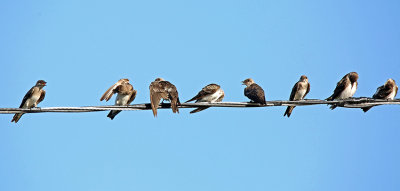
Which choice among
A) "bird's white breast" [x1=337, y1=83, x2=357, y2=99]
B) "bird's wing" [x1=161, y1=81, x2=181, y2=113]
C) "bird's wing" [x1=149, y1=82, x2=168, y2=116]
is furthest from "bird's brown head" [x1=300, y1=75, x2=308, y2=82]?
"bird's wing" [x1=149, y1=82, x2=168, y2=116]

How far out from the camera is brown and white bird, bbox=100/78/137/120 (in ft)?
45.3

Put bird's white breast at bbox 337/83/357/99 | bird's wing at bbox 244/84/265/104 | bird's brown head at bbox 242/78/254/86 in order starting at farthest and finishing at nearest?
bird's brown head at bbox 242/78/254/86 < bird's white breast at bbox 337/83/357/99 < bird's wing at bbox 244/84/265/104

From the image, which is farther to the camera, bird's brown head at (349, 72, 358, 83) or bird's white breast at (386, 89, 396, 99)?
bird's white breast at (386, 89, 396, 99)

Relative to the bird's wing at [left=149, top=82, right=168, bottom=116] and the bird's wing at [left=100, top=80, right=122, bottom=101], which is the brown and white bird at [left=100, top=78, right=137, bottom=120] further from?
the bird's wing at [left=149, top=82, right=168, bottom=116]

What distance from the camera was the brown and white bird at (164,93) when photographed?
1234 centimetres

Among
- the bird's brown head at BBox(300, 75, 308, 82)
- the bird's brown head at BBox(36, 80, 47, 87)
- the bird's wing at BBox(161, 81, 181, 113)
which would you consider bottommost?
the bird's wing at BBox(161, 81, 181, 113)

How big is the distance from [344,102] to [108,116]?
16.6 ft

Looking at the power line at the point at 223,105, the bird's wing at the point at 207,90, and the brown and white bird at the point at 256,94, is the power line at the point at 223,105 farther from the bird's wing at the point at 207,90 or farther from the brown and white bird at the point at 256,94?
the bird's wing at the point at 207,90

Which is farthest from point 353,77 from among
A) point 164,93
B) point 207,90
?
Result: point 164,93

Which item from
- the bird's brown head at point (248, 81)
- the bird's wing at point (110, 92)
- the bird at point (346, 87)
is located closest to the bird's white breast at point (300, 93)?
the bird at point (346, 87)

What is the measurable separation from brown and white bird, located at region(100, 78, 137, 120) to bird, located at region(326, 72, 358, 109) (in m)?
4.64

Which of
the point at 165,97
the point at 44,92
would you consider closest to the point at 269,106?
the point at 165,97

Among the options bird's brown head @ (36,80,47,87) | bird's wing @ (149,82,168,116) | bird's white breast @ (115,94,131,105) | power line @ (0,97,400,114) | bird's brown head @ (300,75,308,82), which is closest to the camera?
power line @ (0,97,400,114)

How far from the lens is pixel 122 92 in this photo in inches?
554
